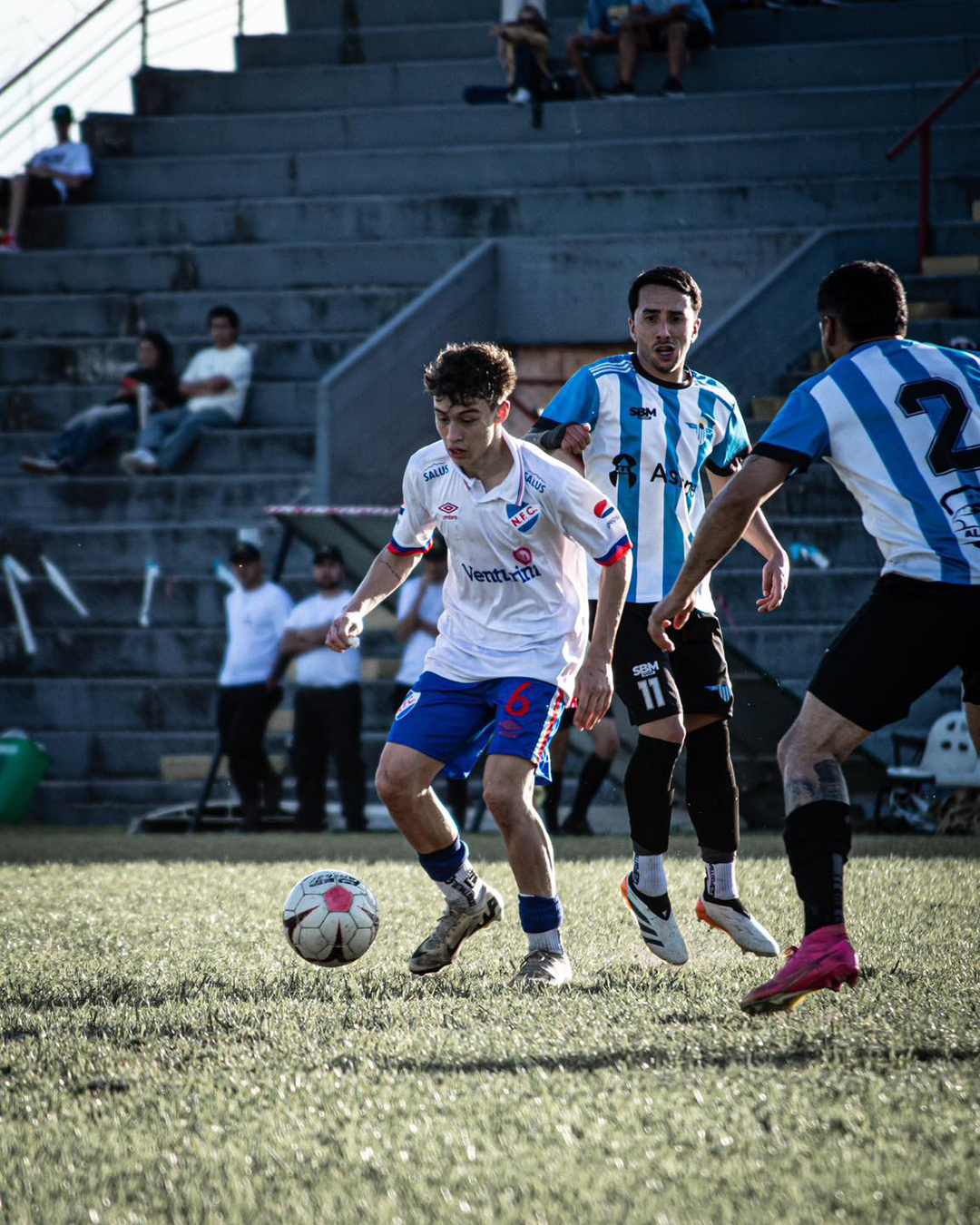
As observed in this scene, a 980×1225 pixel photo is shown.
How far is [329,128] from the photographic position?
1989 centimetres

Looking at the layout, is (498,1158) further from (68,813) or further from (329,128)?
(329,128)

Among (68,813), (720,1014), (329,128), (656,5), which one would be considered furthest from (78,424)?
(720,1014)

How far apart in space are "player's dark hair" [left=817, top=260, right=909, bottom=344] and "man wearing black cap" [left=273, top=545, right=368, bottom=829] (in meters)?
8.40

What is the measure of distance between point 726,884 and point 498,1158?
2.76m

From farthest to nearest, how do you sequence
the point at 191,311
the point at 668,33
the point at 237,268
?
1. the point at 668,33
2. the point at 237,268
3. the point at 191,311

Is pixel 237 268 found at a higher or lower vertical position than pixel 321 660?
higher

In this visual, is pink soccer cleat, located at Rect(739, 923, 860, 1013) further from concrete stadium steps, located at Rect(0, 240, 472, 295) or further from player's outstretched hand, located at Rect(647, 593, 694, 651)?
concrete stadium steps, located at Rect(0, 240, 472, 295)

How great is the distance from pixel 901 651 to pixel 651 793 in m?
1.50

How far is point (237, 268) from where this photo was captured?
18.3 metres

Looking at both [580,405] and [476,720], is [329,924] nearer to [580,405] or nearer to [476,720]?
[476,720]

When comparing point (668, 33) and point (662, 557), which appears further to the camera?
point (668, 33)

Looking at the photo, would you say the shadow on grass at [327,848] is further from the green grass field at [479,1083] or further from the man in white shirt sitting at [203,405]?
the man in white shirt sitting at [203,405]

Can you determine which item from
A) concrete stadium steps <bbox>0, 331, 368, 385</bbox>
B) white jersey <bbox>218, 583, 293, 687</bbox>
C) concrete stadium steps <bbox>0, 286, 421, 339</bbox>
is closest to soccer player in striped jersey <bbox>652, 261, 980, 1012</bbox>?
white jersey <bbox>218, 583, 293, 687</bbox>

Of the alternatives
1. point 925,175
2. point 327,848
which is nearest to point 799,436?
point 327,848
